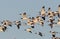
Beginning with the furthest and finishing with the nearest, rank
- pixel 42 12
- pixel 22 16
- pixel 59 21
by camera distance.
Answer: pixel 22 16 → pixel 42 12 → pixel 59 21

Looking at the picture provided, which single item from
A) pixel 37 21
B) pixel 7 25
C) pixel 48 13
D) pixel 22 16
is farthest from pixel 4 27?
pixel 48 13

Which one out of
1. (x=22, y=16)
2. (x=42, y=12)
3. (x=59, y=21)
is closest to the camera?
(x=59, y=21)

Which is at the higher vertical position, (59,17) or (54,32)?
(59,17)

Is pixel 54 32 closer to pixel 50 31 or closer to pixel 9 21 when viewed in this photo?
pixel 50 31

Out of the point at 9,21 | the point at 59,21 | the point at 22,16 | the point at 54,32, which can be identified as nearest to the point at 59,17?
the point at 59,21

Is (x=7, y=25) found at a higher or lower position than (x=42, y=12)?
lower

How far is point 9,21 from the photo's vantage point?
1387 cm

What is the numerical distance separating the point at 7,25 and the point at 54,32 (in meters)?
3.31

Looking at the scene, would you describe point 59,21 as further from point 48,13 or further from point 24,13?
point 24,13

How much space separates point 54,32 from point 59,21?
1.09m

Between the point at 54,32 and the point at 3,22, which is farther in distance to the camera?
the point at 3,22

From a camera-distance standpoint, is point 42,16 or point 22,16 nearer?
point 42,16

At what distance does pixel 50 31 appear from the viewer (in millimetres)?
12844

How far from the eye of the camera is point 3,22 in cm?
1412
